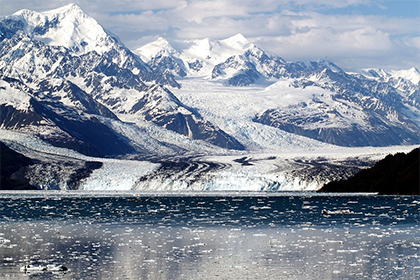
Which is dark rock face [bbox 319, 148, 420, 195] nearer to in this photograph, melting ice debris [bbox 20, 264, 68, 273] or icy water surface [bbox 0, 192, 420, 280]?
icy water surface [bbox 0, 192, 420, 280]

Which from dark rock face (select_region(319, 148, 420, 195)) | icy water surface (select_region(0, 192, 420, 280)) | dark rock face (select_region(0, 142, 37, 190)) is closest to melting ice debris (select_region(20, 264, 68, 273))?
icy water surface (select_region(0, 192, 420, 280))

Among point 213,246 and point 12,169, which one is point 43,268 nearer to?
point 213,246

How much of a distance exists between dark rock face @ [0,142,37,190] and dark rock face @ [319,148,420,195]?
229ft

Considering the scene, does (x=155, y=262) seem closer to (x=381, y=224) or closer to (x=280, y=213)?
(x=381, y=224)

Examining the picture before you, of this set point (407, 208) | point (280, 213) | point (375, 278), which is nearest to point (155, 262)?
point (375, 278)

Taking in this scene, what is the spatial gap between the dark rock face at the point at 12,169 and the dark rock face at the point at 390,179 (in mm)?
69935

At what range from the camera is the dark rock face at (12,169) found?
174500 mm

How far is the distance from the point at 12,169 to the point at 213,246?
147 m

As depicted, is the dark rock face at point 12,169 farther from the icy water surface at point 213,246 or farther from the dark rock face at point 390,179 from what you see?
the icy water surface at point 213,246

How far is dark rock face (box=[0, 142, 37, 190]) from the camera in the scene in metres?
174

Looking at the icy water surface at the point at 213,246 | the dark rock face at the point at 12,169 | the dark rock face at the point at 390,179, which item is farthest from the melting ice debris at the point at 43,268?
the dark rock face at the point at 12,169

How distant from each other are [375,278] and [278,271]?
4652mm

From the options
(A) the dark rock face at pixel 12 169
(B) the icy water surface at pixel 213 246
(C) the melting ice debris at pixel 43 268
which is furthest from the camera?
(A) the dark rock face at pixel 12 169

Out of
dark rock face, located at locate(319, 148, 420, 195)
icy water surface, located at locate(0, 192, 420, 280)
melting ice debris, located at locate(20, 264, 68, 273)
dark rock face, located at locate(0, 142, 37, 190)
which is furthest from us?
dark rock face, located at locate(0, 142, 37, 190)
